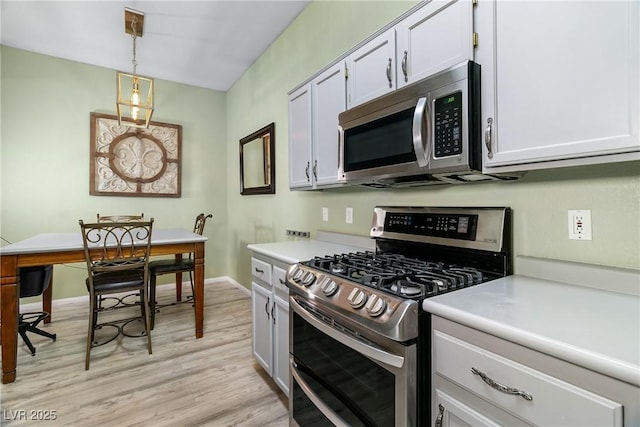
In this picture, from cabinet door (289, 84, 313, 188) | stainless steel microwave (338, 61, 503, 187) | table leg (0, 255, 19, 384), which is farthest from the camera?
cabinet door (289, 84, 313, 188)

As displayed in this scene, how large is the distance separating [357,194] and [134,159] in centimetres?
342

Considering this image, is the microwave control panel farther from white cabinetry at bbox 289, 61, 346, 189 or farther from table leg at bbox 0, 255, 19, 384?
table leg at bbox 0, 255, 19, 384

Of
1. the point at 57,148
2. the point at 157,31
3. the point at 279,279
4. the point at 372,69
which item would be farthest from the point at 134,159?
the point at 372,69

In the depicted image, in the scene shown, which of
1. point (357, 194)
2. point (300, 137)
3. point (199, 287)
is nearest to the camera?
point (357, 194)

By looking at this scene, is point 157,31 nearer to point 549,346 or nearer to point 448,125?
point 448,125

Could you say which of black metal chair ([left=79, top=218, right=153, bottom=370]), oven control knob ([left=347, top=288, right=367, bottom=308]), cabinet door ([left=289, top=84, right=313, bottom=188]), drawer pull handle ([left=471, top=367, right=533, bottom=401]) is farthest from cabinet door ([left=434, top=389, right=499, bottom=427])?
black metal chair ([left=79, top=218, right=153, bottom=370])

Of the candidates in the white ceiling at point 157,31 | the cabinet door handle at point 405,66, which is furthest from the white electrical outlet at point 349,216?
the white ceiling at point 157,31

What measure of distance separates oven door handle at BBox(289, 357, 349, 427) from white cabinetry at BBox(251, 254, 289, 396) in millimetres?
234

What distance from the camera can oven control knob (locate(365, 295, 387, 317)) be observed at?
0.95 metres

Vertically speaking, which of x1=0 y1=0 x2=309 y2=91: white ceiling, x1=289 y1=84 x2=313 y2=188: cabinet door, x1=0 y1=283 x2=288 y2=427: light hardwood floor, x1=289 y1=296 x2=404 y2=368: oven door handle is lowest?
x1=0 y1=283 x2=288 y2=427: light hardwood floor

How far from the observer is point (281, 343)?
5.82 feet

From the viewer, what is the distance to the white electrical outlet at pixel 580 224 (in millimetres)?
1071

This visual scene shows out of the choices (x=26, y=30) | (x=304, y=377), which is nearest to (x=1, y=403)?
(x=304, y=377)

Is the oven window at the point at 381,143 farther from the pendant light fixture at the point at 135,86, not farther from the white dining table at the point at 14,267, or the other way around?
the pendant light fixture at the point at 135,86
